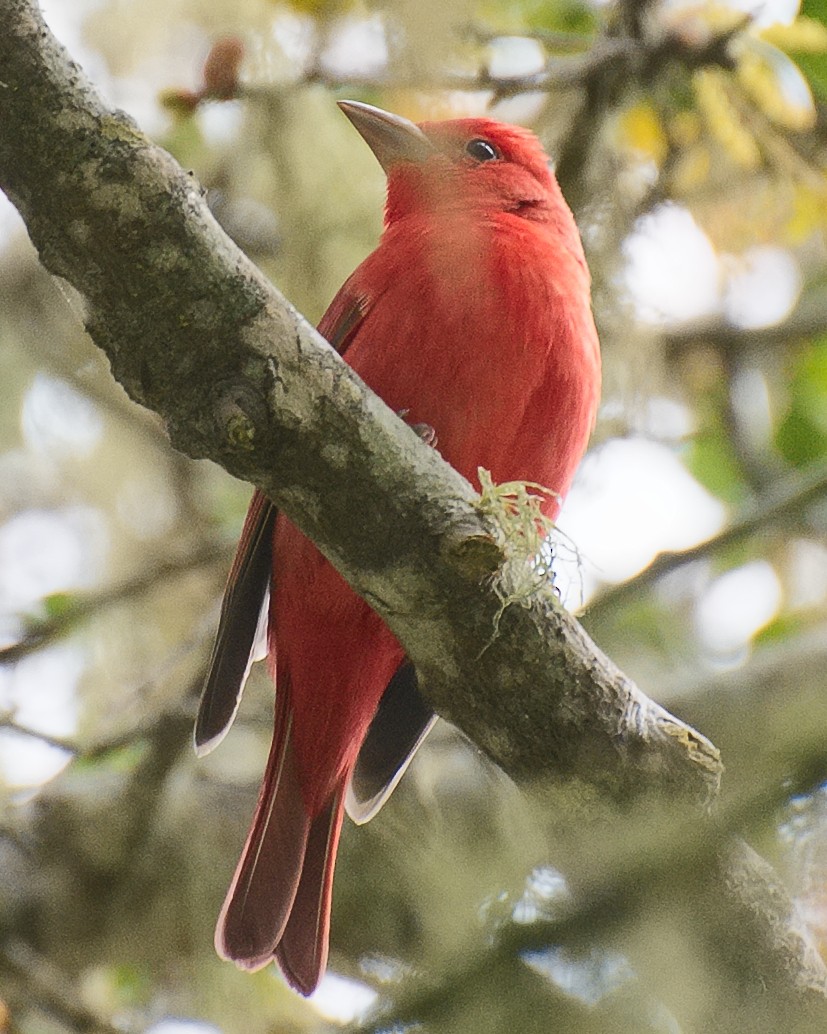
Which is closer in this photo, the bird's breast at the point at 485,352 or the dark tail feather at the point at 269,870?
the bird's breast at the point at 485,352

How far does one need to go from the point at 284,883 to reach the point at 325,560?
77 centimetres

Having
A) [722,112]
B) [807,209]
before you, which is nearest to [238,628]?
[722,112]

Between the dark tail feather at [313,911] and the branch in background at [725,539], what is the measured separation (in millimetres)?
807

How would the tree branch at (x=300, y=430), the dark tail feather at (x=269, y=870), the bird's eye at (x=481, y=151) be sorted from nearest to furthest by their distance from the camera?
1. the tree branch at (x=300, y=430)
2. the dark tail feather at (x=269, y=870)
3. the bird's eye at (x=481, y=151)

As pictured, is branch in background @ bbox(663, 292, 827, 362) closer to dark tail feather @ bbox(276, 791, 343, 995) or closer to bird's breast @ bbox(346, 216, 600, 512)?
bird's breast @ bbox(346, 216, 600, 512)

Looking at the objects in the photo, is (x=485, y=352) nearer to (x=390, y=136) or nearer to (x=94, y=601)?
(x=390, y=136)

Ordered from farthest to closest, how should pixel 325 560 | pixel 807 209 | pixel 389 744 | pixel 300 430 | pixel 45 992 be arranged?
pixel 807 209 < pixel 389 744 < pixel 45 992 < pixel 325 560 < pixel 300 430

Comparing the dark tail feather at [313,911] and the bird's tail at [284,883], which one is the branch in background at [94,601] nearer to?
the bird's tail at [284,883]

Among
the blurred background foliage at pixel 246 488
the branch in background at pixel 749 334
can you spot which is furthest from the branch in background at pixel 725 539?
the branch in background at pixel 749 334

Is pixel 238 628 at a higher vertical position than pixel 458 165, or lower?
lower

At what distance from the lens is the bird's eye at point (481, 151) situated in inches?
150

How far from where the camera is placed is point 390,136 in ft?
A: 12.2

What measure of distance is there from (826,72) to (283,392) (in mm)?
2188

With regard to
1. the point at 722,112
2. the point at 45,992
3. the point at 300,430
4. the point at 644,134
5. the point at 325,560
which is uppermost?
the point at 300,430
